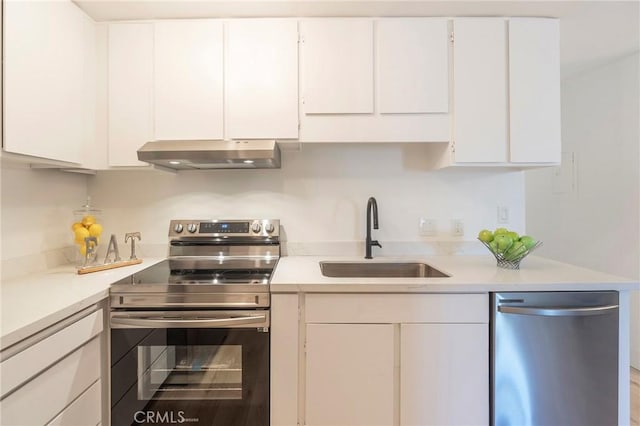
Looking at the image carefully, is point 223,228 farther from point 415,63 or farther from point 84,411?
point 415,63

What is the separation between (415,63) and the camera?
1.66 m

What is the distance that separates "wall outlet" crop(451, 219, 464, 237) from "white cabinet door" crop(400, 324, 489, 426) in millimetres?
769

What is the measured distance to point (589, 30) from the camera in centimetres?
185

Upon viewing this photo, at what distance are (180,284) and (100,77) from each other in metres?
Answer: 1.23

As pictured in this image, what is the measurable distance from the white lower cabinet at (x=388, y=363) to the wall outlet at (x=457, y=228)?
2.36 feet

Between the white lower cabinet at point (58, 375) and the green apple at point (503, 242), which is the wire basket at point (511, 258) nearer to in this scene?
the green apple at point (503, 242)

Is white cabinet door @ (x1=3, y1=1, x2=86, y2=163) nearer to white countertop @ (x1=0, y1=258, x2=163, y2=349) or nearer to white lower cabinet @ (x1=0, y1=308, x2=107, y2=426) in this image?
white countertop @ (x1=0, y1=258, x2=163, y2=349)

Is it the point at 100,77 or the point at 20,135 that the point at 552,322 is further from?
the point at 100,77

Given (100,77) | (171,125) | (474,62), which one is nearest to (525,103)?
(474,62)

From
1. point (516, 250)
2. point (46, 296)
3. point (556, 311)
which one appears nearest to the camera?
point (46, 296)

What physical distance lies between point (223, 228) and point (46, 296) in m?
0.88

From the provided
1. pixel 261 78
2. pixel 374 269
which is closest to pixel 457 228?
pixel 374 269

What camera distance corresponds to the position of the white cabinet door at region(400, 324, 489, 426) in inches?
52.2

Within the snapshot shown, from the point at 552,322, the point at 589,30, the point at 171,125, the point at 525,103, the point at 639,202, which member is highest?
the point at 589,30
